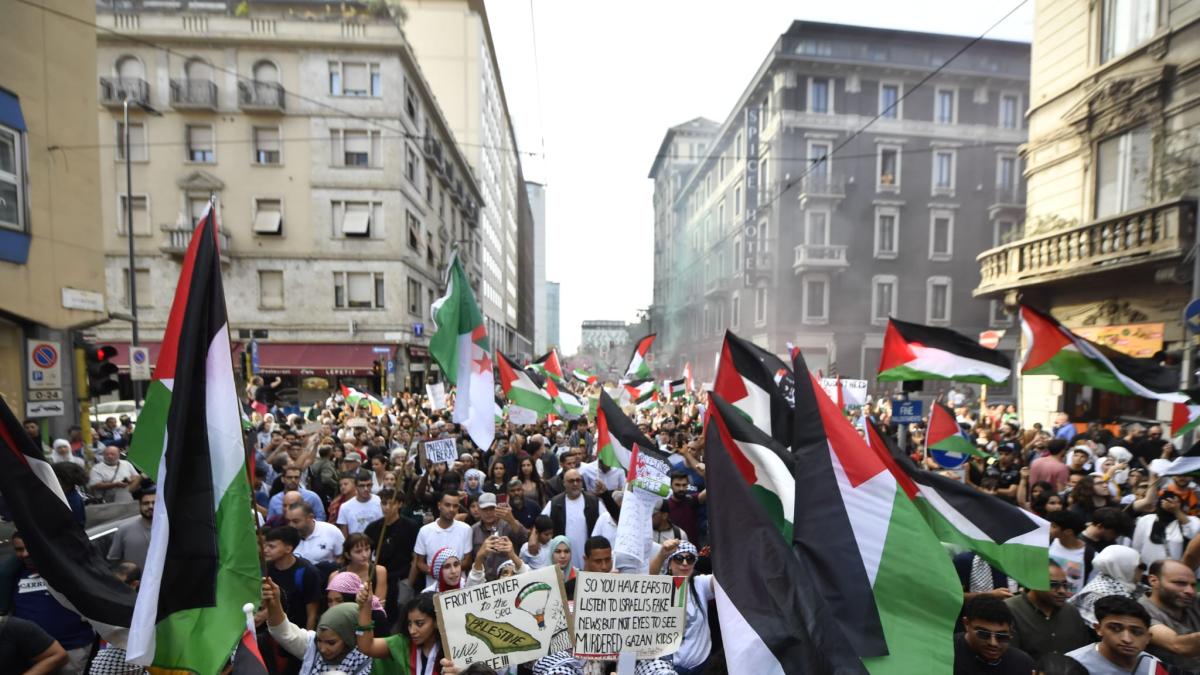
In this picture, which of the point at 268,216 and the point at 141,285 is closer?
the point at 141,285

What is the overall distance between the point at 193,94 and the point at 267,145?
3.42m

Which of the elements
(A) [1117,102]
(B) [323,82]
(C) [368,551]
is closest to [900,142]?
(A) [1117,102]

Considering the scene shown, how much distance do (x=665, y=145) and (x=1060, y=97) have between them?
56.6 m

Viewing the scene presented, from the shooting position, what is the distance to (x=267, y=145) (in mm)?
26094

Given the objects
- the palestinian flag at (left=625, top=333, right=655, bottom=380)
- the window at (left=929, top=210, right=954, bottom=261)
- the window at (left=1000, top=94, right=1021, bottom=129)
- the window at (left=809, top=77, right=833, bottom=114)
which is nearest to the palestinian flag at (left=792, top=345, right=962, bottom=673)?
the palestinian flag at (left=625, top=333, right=655, bottom=380)

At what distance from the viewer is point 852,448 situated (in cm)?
321

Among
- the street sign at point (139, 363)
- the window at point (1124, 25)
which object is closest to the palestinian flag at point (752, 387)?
the street sign at point (139, 363)

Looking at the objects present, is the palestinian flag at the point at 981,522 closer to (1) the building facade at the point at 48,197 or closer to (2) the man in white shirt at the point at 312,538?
(2) the man in white shirt at the point at 312,538

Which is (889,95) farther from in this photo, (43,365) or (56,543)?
(56,543)

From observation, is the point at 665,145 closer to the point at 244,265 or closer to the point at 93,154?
the point at 244,265

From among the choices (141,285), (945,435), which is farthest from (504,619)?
(141,285)

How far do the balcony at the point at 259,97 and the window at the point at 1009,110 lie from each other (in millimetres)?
37194

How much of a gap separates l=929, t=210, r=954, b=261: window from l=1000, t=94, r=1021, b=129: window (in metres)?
5.78

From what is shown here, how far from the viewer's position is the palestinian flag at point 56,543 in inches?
109
